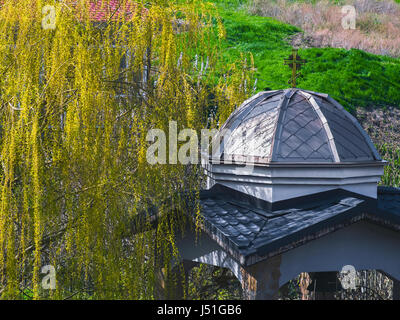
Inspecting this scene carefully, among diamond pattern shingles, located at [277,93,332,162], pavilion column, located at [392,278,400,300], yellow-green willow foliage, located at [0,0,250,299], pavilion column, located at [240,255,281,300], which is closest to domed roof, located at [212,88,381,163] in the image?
diamond pattern shingles, located at [277,93,332,162]

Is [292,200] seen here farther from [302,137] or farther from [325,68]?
[325,68]

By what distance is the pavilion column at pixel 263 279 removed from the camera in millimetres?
5398

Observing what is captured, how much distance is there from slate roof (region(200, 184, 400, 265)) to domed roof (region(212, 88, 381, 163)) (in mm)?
570

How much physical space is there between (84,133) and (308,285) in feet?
18.0

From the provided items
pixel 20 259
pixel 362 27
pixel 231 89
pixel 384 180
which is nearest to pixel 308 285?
pixel 231 89

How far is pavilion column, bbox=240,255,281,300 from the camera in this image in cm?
540

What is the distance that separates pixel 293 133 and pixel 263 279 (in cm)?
231

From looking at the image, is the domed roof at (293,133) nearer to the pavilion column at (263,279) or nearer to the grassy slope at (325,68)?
the pavilion column at (263,279)

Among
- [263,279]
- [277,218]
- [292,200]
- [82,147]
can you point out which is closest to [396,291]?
[292,200]

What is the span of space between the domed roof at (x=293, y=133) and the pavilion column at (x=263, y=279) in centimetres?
158

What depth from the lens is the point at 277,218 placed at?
20.4 feet

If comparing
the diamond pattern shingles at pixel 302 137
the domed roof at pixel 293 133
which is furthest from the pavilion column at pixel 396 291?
the diamond pattern shingles at pixel 302 137

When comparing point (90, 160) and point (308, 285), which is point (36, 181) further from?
point (308, 285)
